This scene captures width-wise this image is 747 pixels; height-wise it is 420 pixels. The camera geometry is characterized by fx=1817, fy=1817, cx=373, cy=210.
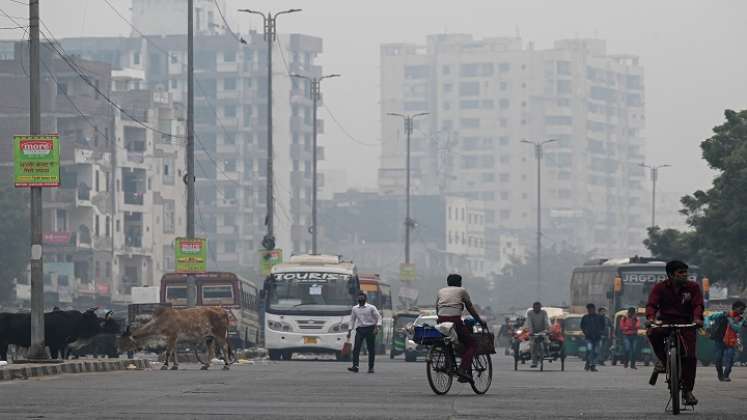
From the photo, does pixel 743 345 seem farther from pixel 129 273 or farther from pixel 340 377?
pixel 129 273

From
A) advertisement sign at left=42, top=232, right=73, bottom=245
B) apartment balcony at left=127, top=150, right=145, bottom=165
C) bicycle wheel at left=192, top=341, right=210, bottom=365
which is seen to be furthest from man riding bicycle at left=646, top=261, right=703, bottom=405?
apartment balcony at left=127, top=150, right=145, bottom=165

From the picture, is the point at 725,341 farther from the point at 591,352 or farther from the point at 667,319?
the point at 667,319

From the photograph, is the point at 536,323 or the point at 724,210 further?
the point at 724,210

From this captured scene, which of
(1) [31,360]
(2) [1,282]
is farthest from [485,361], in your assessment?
(2) [1,282]

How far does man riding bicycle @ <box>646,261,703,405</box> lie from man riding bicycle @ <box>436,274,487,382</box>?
13.9 feet

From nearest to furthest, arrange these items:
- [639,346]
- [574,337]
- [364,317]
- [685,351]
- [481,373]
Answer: [685,351]
[481,373]
[364,317]
[639,346]
[574,337]

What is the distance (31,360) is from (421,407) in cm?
1283

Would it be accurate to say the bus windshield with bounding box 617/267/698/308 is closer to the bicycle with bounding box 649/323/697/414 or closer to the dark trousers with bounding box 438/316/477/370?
the dark trousers with bounding box 438/316/477/370

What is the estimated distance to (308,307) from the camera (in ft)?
157

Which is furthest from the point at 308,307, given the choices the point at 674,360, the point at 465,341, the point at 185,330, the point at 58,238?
the point at 58,238

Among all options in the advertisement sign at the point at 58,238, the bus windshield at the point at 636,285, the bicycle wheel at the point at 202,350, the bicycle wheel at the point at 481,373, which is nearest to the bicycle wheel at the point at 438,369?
the bicycle wheel at the point at 481,373

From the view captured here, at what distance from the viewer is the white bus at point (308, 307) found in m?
47.5

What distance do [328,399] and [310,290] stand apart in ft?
87.9

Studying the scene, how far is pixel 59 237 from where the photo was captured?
109500mm
